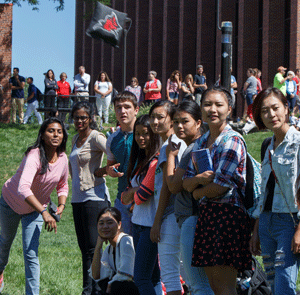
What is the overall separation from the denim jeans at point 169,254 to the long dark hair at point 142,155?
689 millimetres

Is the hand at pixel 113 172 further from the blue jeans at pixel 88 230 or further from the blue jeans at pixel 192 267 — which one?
the blue jeans at pixel 192 267

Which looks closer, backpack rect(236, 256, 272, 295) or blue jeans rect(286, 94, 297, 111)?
backpack rect(236, 256, 272, 295)

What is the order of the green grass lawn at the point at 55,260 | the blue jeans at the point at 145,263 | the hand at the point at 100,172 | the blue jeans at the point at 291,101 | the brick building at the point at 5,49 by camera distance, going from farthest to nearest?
the brick building at the point at 5,49 < the blue jeans at the point at 291,101 < the green grass lawn at the point at 55,260 < the hand at the point at 100,172 < the blue jeans at the point at 145,263

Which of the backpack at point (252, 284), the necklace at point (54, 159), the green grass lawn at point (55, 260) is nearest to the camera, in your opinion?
the backpack at point (252, 284)

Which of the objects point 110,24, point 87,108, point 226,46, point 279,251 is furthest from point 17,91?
point 279,251

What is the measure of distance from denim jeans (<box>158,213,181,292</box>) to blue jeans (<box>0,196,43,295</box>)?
159 centimetres

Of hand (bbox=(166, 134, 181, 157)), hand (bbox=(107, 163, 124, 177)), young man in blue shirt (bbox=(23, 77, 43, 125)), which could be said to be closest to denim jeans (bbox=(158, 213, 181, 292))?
hand (bbox=(166, 134, 181, 157))

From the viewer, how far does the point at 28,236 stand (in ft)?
17.4

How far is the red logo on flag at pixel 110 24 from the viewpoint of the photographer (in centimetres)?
1497

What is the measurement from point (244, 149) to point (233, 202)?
0.38m

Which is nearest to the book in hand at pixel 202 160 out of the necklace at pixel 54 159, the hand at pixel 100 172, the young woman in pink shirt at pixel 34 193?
the young woman in pink shirt at pixel 34 193

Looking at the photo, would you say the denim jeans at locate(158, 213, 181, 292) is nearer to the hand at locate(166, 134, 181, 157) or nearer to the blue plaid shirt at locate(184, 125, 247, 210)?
the hand at locate(166, 134, 181, 157)

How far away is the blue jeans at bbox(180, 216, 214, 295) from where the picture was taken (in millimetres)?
3912

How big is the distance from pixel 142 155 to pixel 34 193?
1247mm
